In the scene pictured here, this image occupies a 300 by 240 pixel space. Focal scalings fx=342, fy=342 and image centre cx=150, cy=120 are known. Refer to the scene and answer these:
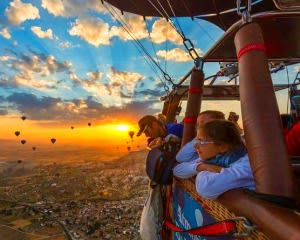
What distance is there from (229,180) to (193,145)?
128cm

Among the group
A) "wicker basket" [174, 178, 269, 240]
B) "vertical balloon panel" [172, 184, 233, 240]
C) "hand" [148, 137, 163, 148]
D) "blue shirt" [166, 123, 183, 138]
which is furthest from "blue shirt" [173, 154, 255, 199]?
"blue shirt" [166, 123, 183, 138]

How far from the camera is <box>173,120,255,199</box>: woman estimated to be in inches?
77.2

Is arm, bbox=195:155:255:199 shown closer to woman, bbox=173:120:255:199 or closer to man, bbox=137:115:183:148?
woman, bbox=173:120:255:199

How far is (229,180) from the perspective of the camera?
1.94m

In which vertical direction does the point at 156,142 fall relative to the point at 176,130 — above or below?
below

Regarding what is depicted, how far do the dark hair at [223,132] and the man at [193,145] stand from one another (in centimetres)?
73

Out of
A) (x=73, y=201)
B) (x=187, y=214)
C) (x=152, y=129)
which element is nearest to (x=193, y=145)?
(x=187, y=214)

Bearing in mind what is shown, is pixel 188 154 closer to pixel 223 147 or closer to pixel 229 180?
pixel 223 147

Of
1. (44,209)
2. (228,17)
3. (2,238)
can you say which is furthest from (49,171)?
(228,17)

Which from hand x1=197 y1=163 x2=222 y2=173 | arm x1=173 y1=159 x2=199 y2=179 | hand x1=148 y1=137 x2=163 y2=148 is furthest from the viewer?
hand x1=148 y1=137 x2=163 y2=148

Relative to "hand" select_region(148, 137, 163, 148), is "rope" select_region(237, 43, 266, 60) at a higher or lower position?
higher

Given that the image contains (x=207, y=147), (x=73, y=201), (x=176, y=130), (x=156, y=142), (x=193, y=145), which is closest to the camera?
(x=207, y=147)

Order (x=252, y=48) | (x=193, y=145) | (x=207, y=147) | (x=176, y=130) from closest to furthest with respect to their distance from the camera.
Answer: (x=252, y=48), (x=207, y=147), (x=193, y=145), (x=176, y=130)

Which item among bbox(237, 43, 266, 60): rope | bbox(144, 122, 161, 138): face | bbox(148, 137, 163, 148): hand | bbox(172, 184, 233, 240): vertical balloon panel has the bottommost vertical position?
bbox(172, 184, 233, 240): vertical balloon panel
